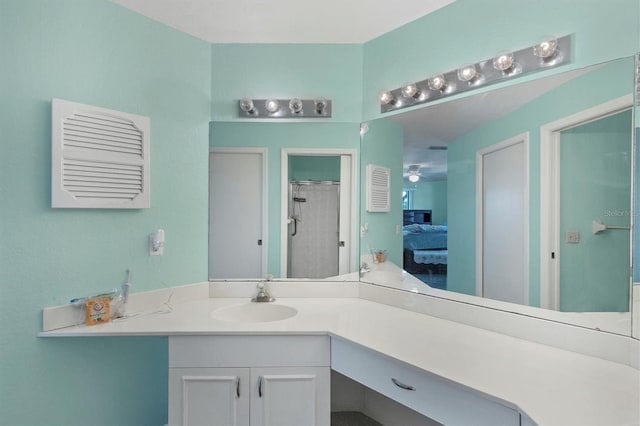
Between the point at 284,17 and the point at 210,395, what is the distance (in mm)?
1931

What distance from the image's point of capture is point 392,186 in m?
1.87

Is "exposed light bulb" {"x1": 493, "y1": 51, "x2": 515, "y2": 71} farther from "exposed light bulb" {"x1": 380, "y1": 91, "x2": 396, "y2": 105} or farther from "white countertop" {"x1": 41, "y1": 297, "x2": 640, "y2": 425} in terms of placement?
"white countertop" {"x1": 41, "y1": 297, "x2": 640, "y2": 425}

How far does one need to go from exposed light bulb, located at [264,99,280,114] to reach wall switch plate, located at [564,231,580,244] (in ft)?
5.26

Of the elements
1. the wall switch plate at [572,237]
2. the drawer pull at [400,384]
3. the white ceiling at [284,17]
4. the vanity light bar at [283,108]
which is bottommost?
the drawer pull at [400,384]

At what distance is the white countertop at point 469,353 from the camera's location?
2.90ft

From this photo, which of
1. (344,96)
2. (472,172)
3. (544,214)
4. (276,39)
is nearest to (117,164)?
(276,39)

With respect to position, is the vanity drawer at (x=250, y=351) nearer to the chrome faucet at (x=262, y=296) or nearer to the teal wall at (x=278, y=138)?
the chrome faucet at (x=262, y=296)

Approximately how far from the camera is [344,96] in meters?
2.03

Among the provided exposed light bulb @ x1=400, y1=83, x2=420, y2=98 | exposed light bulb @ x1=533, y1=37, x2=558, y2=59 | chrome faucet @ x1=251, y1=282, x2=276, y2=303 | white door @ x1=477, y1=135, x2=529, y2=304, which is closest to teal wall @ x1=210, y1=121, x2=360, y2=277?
chrome faucet @ x1=251, y1=282, x2=276, y2=303

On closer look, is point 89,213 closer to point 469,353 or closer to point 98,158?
point 98,158

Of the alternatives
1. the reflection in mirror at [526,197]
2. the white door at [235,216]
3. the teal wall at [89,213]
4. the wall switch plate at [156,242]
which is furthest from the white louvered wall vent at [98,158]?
the reflection in mirror at [526,197]

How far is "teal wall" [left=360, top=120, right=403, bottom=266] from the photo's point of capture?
1848mm

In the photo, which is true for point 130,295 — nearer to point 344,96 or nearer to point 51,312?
point 51,312

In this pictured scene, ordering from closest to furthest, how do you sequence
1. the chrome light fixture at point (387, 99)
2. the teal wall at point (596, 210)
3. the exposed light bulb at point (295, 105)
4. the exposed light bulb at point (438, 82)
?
1. the teal wall at point (596, 210)
2. the exposed light bulb at point (438, 82)
3. the chrome light fixture at point (387, 99)
4. the exposed light bulb at point (295, 105)
